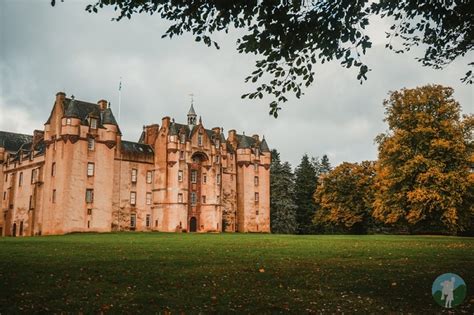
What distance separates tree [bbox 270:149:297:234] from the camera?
84000mm

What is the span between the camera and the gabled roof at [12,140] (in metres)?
73.9

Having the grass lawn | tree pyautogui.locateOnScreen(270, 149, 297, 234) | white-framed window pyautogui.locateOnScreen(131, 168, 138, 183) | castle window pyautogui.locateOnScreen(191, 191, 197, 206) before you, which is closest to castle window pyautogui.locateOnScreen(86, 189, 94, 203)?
white-framed window pyautogui.locateOnScreen(131, 168, 138, 183)

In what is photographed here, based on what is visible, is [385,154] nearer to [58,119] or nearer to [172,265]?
[172,265]

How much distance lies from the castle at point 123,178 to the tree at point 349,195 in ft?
40.7

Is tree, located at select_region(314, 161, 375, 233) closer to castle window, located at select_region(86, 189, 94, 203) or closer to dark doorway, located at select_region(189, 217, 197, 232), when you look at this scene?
dark doorway, located at select_region(189, 217, 197, 232)

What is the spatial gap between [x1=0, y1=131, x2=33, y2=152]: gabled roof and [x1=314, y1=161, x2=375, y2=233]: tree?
161 ft

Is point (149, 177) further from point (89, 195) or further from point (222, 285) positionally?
point (222, 285)

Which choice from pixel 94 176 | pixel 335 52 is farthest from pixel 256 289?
pixel 94 176

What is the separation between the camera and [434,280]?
41.5 feet

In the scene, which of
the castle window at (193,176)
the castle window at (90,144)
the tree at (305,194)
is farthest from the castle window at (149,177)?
the tree at (305,194)

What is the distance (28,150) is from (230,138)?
3306 cm

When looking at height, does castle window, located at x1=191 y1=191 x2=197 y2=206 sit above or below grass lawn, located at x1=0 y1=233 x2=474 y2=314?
above

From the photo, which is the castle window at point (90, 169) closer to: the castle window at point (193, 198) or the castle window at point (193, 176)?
the castle window at point (193, 176)

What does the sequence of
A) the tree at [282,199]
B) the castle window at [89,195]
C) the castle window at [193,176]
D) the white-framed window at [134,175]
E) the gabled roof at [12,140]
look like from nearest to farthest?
the castle window at [89,195]
the white-framed window at [134,175]
the castle window at [193,176]
the gabled roof at [12,140]
the tree at [282,199]
